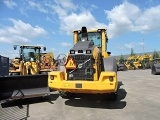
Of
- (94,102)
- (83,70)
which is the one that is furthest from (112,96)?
(83,70)

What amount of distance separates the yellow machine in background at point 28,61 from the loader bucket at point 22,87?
→ 5920mm

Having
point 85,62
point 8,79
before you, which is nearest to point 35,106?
point 8,79

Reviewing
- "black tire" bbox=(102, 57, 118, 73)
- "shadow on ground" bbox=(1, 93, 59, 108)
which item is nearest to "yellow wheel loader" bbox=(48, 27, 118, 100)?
"black tire" bbox=(102, 57, 118, 73)

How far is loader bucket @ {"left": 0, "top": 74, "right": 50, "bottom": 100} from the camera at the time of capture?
331 inches

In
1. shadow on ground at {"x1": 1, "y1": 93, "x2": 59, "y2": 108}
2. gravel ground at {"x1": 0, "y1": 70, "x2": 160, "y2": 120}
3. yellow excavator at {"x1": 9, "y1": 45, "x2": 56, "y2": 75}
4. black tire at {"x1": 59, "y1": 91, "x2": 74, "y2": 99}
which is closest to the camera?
gravel ground at {"x1": 0, "y1": 70, "x2": 160, "y2": 120}

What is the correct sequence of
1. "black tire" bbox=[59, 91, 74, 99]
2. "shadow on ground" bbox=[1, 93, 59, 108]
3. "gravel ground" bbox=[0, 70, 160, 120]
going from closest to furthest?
"gravel ground" bbox=[0, 70, 160, 120], "shadow on ground" bbox=[1, 93, 59, 108], "black tire" bbox=[59, 91, 74, 99]

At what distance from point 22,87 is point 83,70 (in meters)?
2.53

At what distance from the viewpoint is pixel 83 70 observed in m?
7.76

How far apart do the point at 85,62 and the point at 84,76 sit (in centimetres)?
45

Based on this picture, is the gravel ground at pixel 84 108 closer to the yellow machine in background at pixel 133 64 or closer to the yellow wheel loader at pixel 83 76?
the yellow wheel loader at pixel 83 76

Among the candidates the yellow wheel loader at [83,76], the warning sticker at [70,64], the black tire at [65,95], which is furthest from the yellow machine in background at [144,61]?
the warning sticker at [70,64]

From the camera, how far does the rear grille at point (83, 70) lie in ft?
25.3

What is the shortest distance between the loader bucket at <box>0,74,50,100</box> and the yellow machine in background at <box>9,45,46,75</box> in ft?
19.4

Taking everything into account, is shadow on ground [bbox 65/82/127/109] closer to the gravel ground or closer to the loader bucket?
the gravel ground
